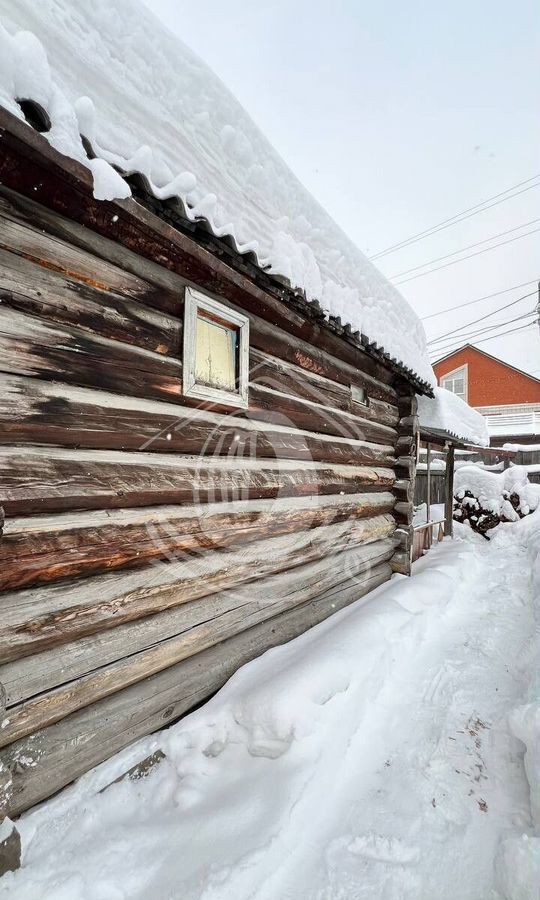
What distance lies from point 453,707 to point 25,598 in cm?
290

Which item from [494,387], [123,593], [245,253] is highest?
[494,387]

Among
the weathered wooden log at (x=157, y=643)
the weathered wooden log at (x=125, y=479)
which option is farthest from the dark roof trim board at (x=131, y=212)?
the weathered wooden log at (x=157, y=643)

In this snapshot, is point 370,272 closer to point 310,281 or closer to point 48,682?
point 310,281

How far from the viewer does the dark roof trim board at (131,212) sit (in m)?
1.33

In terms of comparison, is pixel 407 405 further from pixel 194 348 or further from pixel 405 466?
pixel 194 348

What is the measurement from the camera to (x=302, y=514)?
10.4 ft

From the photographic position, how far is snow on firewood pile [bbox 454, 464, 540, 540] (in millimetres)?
9258

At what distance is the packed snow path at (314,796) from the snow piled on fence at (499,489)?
24.3ft

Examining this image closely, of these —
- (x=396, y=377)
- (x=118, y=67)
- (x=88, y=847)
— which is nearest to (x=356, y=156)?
(x=396, y=377)

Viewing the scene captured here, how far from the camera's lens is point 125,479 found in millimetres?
1902

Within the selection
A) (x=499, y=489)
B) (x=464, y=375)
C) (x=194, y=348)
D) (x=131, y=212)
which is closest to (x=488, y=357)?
(x=464, y=375)

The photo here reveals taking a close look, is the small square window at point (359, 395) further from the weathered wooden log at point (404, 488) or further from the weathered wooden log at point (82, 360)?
the weathered wooden log at point (82, 360)

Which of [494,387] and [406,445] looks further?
[494,387]

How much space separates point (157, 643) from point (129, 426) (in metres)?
1.23
